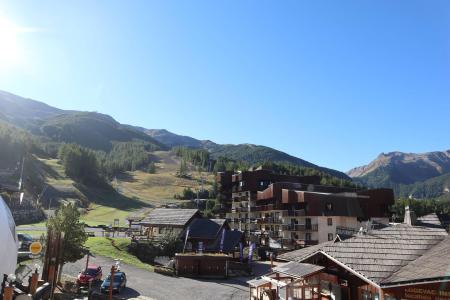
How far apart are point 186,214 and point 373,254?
45431mm

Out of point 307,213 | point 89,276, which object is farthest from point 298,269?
point 307,213

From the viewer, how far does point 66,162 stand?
158 m

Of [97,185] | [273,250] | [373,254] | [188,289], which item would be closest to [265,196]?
[273,250]

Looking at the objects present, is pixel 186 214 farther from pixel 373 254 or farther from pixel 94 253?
pixel 373 254

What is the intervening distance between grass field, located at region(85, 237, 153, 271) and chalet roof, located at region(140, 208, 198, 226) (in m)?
7.06

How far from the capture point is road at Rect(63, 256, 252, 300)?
33938 millimetres

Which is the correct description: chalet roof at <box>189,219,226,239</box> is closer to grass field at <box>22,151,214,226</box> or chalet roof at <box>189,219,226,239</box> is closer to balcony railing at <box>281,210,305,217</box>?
balcony railing at <box>281,210,305,217</box>

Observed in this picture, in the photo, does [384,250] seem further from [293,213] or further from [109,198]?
[109,198]

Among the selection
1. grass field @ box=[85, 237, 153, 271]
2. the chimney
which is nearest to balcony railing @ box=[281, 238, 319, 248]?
grass field @ box=[85, 237, 153, 271]

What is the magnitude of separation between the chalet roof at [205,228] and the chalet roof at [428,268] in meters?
41.6

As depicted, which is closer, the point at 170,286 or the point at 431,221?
the point at 431,221

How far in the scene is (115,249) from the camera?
52.0m

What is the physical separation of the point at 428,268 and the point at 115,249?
143 feet

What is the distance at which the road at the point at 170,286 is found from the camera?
33.9m
